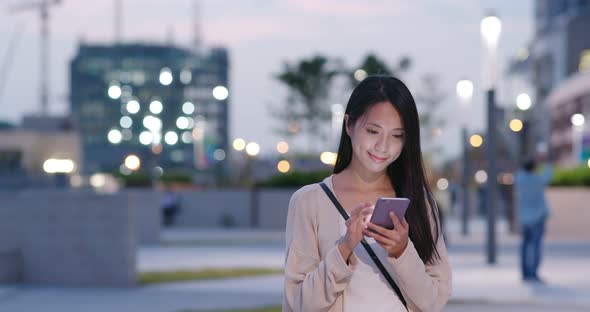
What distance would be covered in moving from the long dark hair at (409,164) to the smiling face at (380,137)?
0.08 feet

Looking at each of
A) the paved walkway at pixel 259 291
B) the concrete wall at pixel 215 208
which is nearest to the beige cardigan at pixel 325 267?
the paved walkway at pixel 259 291

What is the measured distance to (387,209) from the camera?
4.77 meters

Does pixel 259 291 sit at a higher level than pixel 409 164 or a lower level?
lower

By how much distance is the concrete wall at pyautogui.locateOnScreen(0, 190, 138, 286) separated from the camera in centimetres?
1983

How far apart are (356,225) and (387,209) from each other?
0.16 m

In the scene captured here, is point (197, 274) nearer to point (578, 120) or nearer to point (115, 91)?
point (115, 91)

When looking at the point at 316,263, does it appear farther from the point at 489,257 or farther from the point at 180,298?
the point at 489,257

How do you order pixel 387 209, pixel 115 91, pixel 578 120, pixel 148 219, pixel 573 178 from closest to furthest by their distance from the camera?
pixel 387 209
pixel 148 219
pixel 573 178
pixel 115 91
pixel 578 120

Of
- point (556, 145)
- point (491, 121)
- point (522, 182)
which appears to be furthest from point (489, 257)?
point (556, 145)

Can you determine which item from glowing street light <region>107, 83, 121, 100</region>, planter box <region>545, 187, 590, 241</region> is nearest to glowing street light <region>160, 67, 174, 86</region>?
glowing street light <region>107, 83, 121, 100</region>

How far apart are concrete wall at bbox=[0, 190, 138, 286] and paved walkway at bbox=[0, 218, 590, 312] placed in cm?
53

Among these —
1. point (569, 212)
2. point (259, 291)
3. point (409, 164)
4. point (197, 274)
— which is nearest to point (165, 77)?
point (569, 212)

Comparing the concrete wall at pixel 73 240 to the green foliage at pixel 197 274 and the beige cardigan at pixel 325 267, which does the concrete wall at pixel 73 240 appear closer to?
the green foliage at pixel 197 274

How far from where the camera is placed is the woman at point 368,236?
16.6 ft
